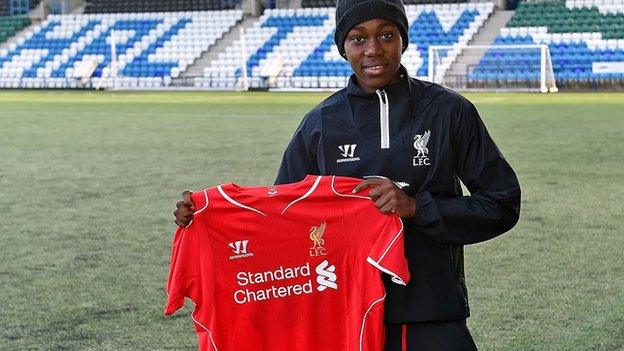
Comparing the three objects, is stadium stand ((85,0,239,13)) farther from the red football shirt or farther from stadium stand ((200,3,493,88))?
the red football shirt

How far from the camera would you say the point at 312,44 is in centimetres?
3381

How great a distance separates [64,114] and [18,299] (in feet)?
51.1

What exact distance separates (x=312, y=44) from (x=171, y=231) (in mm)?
26943

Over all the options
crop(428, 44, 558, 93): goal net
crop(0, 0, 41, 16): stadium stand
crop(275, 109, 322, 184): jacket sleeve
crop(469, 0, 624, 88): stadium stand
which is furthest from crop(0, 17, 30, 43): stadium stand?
crop(275, 109, 322, 184): jacket sleeve

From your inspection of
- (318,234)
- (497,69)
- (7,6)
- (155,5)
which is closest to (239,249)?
(318,234)

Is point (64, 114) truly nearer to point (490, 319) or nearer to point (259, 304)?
point (490, 319)

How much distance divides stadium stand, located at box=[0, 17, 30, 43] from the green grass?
24.6m

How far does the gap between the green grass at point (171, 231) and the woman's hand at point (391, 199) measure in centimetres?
212

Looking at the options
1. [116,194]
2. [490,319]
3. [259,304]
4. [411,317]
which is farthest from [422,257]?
[116,194]

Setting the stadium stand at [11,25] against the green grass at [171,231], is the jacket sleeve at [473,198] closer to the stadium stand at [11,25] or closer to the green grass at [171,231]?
the green grass at [171,231]

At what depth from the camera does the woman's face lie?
2.44 m

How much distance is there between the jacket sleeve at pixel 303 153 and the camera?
252 centimetres

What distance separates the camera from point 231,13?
37.7 m

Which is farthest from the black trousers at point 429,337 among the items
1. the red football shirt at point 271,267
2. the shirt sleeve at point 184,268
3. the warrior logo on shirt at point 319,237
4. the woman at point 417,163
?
the shirt sleeve at point 184,268
